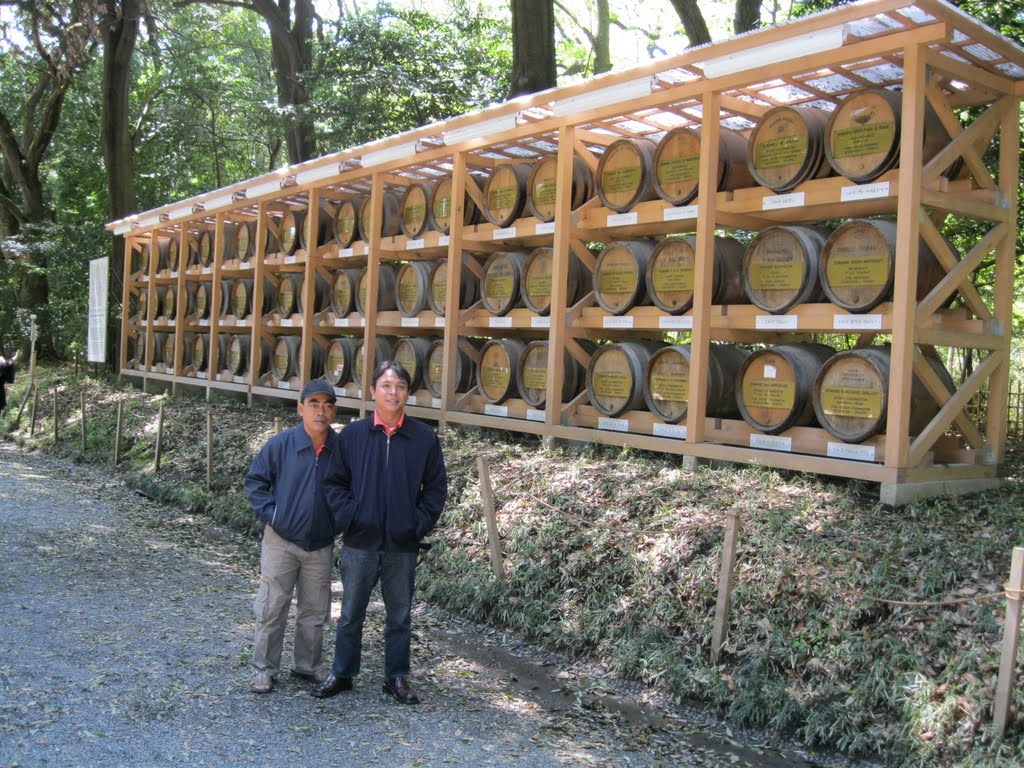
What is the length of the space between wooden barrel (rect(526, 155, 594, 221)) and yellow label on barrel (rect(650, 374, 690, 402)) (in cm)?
194

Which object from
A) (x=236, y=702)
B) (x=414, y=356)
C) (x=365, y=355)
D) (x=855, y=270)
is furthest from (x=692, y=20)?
(x=236, y=702)

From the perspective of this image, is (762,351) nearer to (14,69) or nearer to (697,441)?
(697,441)

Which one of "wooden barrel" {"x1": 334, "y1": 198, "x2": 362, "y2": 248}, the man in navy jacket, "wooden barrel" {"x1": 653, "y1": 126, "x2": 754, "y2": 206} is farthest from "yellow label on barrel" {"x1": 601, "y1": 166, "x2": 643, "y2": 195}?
"wooden barrel" {"x1": 334, "y1": 198, "x2": 362, "y2": 248}

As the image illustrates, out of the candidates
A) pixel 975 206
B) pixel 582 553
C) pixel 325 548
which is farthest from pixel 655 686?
pixel 975 206

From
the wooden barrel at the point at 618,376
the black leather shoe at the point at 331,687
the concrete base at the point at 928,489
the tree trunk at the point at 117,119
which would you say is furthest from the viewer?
the tree trunk at the point at 117,119

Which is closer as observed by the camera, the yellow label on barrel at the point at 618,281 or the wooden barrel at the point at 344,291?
the yellow label on barrel at the point at 618,281

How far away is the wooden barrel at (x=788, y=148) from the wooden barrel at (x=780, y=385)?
4.11 feet

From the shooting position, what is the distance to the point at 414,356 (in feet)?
35.8

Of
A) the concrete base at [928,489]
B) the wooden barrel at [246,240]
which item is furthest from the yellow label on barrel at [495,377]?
the wooden barrel at [246,240]

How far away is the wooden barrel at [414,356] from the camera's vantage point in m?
10.8

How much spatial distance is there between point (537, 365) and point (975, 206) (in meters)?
4.09

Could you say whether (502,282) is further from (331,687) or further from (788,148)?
(331,687)

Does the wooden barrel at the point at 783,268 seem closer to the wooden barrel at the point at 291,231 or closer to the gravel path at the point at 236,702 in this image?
the gravel path at the point at 236,702

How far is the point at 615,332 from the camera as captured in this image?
31.2ft
